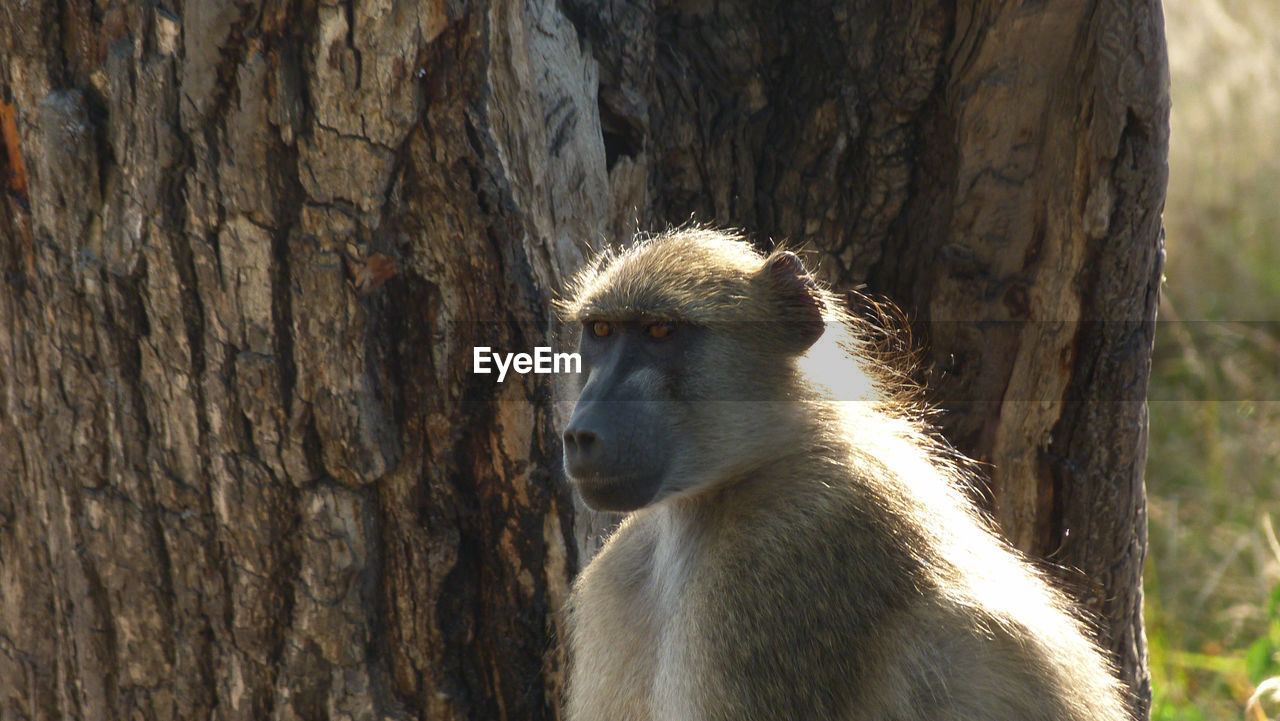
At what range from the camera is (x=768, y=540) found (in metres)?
2.60

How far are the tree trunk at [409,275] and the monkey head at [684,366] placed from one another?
0.25 m

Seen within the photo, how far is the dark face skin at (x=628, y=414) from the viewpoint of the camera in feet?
8.34

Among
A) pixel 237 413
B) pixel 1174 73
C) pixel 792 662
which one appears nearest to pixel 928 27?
pixel 792 662

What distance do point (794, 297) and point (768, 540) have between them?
61 cm

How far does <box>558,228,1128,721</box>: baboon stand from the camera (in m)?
2.54

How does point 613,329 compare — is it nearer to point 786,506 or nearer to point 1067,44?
point 786,506

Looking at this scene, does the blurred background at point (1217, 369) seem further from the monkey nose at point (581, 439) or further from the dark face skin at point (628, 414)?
the monkey nose at point (581, 439)

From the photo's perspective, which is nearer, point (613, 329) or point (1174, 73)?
point (613, 329)

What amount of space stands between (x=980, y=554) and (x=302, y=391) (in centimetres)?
168

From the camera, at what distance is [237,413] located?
9.07ft

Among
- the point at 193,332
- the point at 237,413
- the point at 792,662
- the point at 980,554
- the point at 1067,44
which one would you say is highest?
the point at 1067,44

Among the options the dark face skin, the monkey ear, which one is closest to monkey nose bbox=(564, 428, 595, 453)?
the dark face skin

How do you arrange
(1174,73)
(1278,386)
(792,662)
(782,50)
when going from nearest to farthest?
(792,662) < (782,50) < (1278,386) < (1174,73)

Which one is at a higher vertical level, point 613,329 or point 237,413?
point 613,329
